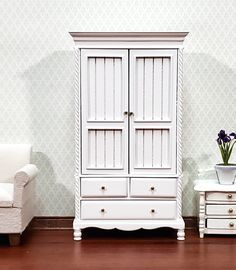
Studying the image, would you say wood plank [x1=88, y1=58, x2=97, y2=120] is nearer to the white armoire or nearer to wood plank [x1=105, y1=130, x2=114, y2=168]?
the white armoire

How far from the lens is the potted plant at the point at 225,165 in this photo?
16.0ft

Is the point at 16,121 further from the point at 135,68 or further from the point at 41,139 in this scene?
the point at 135,68

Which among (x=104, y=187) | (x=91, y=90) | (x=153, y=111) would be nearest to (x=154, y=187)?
(x=104, y=187)

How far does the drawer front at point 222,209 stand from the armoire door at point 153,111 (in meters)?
0.49

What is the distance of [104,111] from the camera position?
476cm

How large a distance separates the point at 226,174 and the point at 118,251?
4.15ft

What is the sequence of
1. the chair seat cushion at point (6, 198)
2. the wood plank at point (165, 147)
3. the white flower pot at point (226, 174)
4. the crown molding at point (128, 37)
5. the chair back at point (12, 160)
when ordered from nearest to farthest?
1. the chair seat cushion at point (6, 198)
2. the crown molding at point (128, 37)
3. the wood plank at point (165, 147)
4. the white flower pot at point (226, 174)
5. the chair back at point (12, 160)

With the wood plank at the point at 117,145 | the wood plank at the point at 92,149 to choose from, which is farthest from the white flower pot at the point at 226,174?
the wood plank at the point at 92,149

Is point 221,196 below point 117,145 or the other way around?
below

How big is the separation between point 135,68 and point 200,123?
3.28ft

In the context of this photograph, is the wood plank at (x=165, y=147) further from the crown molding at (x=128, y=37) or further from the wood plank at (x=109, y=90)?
the crown molding at (x=128, y=37)

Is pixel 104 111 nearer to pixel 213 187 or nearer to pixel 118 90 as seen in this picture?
pixel 118 90

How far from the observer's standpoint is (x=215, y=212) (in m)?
4.86

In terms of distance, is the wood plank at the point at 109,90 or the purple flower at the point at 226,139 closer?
the wood plank at the point at 109,90
